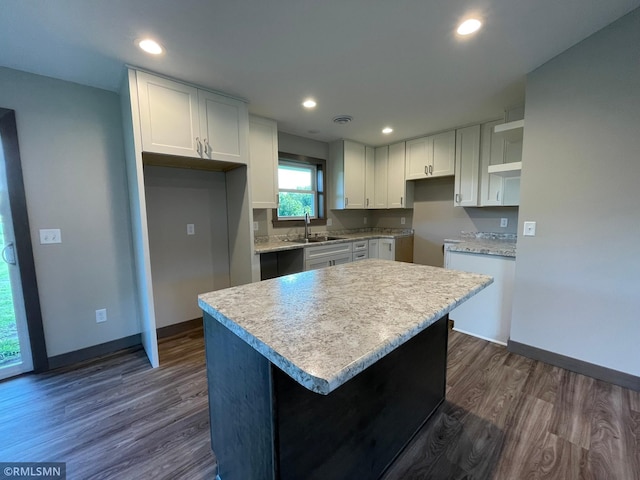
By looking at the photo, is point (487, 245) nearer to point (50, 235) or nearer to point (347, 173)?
point (347, 173)

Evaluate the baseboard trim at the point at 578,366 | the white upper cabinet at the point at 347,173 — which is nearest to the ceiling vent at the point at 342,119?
the white upper cabinet at the point at 347,173

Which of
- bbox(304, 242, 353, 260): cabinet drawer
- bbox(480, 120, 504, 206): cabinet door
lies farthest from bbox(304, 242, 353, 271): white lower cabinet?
bbox(480, 120, 504, 206): cabinet door

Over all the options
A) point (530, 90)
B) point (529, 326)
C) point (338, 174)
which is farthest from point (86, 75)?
point (529, 326)

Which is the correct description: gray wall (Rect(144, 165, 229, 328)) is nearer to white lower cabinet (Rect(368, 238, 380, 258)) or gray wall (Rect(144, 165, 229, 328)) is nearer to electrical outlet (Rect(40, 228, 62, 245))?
electrical outlet (Rect(40, 228, 62, 245))

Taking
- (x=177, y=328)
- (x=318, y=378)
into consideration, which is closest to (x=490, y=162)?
(x=318, y=378)

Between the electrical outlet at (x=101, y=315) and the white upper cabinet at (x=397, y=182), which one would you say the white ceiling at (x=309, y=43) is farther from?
the electrical outlet at (x=101, y=315)

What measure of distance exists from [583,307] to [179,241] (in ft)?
11.8

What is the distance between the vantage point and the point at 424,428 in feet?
5.20

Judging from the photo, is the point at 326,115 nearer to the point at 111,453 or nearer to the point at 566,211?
the point at 566,211

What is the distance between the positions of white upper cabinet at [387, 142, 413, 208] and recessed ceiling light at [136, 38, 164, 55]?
3.33m

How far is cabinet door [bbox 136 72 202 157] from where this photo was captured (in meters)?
2.02

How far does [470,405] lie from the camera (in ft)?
5.82

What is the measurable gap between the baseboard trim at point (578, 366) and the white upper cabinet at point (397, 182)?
2.47m

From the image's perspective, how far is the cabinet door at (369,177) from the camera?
4355 millimetres
